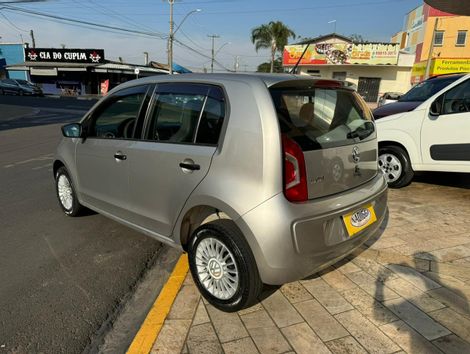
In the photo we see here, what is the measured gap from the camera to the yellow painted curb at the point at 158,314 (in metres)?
2.53

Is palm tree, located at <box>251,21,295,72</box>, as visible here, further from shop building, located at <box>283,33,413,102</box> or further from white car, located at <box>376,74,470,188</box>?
white car, located at <box>376,74,470,188</box>

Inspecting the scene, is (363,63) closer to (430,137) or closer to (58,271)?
(430,137)

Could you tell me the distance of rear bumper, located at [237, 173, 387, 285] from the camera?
8.04 ft

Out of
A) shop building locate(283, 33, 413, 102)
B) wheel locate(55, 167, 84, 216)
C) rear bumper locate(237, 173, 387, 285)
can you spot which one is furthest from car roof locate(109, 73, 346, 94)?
shop building locate(283, 33, 413, 102)

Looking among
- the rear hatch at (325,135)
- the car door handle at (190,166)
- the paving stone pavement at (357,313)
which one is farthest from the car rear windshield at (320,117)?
the paving stone pavement at (357,313)

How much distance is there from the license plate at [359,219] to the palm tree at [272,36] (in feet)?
150

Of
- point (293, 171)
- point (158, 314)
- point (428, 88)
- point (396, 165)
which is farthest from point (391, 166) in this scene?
point (158, 314)

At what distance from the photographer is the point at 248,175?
2537 mm

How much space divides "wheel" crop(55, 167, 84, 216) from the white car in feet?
14.5

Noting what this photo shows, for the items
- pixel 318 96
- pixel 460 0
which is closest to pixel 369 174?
pixel 318 96

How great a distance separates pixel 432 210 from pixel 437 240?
1065mm

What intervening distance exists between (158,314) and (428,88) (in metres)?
6.93

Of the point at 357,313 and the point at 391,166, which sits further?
the point at 391,166

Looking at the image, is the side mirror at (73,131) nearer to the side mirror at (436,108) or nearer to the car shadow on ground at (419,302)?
the car shadow on ground at (419,302)
